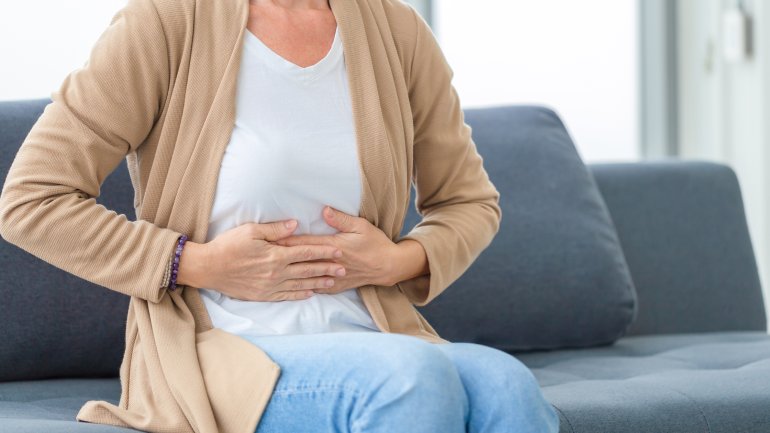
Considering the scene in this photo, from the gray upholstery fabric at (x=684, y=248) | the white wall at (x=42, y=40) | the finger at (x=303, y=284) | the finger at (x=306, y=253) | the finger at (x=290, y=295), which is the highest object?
the white wall at (x=42, y=40)

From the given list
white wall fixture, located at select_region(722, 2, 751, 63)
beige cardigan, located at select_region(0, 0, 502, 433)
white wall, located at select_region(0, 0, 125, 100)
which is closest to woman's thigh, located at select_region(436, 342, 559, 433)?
beige cardigan, located at select_region(0, 0, 502, 433)

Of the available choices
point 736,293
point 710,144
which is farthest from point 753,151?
point 736,293

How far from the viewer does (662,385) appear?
5.54 feet

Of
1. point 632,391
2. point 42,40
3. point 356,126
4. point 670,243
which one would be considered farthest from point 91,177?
point 42,40

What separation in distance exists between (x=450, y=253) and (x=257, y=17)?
455 mm

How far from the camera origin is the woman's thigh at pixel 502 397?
1213mm

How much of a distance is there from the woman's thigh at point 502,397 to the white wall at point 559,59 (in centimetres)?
214

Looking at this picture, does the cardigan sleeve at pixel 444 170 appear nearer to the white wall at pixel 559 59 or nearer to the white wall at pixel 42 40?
the white wall at pixel 42 40

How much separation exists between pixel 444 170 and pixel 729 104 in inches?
79.5

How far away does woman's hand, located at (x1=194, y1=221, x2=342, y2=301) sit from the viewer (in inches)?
55.7

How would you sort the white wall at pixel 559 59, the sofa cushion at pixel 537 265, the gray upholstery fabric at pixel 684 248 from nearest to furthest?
the sofa cushion at pixel 537 265, the gray upholstery fabric at pixel 684 248, the white wall at pixel 559 59

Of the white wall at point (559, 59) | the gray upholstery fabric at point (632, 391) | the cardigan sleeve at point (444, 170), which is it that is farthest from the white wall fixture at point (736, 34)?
the cardigan sleeve at point (444, 170)

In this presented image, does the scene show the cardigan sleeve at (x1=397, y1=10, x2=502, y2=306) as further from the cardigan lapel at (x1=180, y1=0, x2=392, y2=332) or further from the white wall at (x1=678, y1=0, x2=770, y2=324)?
the white wall at (x1=678, y1=0, x2=770, y2=324)

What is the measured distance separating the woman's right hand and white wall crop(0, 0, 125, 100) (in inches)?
61.3
